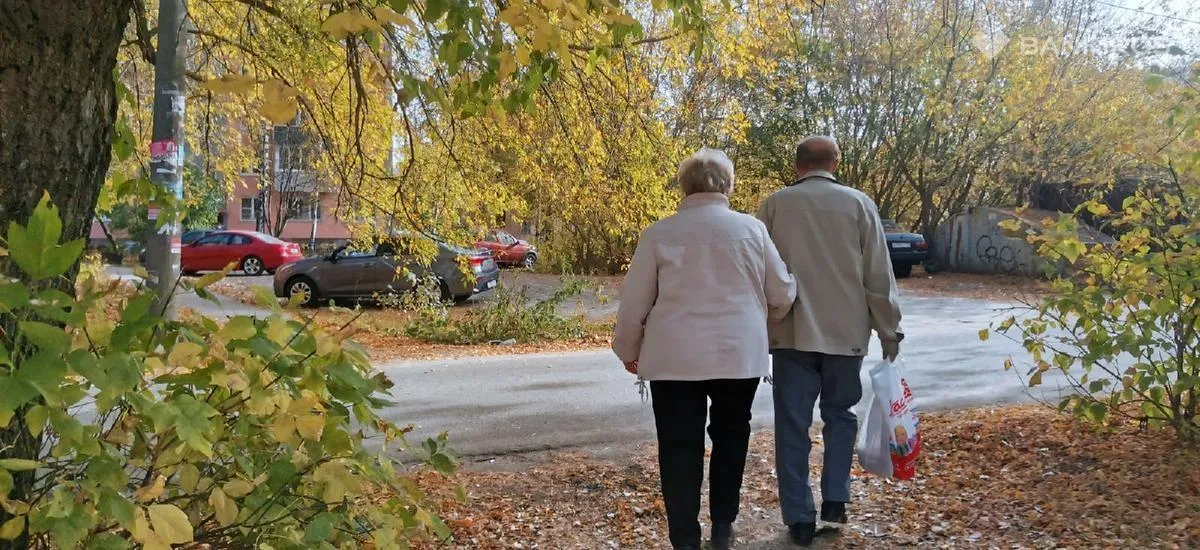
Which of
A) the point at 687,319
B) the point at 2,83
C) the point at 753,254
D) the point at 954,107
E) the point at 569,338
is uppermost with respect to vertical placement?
the point at 954,107

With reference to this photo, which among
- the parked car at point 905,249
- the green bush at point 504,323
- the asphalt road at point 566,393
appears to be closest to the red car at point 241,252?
the green bush at point 504,323

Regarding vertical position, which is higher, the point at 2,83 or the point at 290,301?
the point at 2,83

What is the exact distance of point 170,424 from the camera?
5.51 feet

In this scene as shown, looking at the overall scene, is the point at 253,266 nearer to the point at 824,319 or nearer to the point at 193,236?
the point at 193,236

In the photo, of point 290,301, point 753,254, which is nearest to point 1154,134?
point 753,254

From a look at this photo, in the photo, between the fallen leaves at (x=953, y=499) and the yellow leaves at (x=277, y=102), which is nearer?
the yellow leaves at (x=277, y=102)

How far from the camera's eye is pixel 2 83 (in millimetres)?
2164

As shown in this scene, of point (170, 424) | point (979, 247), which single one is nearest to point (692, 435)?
point (170, 424)

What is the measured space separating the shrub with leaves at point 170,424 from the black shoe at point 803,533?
6.23ft

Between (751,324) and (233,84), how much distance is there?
2078 mm

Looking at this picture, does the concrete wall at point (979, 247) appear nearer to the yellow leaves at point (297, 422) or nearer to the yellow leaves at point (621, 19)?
the yellow leaves at point (621, 19)

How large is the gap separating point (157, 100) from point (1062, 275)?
18.7ft

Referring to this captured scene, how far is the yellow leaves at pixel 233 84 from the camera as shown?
2117mm

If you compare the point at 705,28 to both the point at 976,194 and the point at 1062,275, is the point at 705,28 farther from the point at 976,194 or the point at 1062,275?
the point at 976,194
